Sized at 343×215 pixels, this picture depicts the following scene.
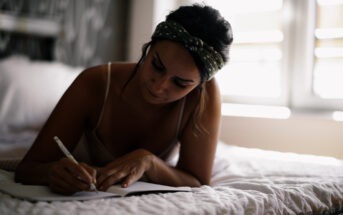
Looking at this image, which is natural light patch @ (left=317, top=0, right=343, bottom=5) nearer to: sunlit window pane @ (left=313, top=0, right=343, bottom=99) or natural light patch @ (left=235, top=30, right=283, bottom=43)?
sunlit window pane @ (left=313, top=0, right=343, bottom=99)

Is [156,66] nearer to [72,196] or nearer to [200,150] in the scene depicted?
[200,150]

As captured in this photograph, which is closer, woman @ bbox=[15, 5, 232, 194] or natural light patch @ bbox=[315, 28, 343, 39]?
woman @ bbox=[15, 5, 232, 194]

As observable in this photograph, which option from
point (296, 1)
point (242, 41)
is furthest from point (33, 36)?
point (296, 1)

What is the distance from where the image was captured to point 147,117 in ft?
4.23

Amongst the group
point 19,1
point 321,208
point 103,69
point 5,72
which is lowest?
point 321,208

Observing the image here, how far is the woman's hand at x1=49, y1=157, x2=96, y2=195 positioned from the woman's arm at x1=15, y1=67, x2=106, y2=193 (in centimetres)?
13

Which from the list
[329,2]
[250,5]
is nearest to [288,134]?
[329,2]

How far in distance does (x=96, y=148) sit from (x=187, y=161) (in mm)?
307

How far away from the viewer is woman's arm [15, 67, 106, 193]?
1.00 m

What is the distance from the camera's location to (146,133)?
50.6 inches

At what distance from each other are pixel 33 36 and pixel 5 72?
1.59 ft

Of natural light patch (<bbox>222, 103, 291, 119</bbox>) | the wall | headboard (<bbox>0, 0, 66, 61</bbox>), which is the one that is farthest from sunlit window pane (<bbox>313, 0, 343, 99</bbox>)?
headboard (<bbox>0, 0, 66, 61</bbox>)

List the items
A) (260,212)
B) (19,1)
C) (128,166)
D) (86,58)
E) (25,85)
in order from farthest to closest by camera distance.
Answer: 1. (86,58)
2. (19,1)
3. (25,85)
4. (128,166)
5. (260,212)

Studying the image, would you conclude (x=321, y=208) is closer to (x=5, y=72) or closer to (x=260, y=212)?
(x=260, y=212)
